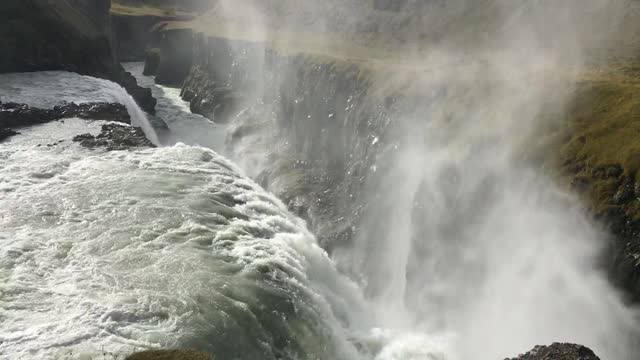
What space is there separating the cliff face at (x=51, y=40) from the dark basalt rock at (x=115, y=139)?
11046mm

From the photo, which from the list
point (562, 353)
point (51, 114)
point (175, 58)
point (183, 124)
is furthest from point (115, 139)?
point (175, 58)

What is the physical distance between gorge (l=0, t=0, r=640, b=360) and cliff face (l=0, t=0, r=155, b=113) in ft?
0.84

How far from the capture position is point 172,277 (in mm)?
13586

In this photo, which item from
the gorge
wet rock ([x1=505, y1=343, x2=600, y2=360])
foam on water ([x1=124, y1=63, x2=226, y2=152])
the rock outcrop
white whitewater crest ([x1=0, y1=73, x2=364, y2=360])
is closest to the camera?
wet rock ([x1=505, y1=343, x2=600, y2=360])

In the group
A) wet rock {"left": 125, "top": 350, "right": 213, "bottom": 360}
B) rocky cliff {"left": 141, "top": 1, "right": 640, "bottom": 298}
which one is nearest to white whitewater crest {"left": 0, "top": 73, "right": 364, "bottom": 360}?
wet rock {"left": 125, "top": 350, "right": 213, "bottom": 360}

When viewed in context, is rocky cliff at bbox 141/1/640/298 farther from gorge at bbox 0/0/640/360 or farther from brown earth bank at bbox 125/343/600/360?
brown earth bank at bbox 125/343/600/360

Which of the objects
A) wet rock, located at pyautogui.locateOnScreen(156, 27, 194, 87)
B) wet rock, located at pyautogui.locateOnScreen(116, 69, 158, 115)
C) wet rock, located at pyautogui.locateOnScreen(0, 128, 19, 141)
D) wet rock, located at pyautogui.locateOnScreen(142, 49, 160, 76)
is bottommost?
wet rock, located at pyautogui.locateOnScreen(0, 128, 19, 141)

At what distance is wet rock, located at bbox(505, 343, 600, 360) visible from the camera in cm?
797

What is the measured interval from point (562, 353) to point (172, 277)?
29.3ft

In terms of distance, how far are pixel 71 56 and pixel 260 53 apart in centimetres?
1160

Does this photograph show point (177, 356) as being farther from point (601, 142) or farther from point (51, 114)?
point (51, 114)

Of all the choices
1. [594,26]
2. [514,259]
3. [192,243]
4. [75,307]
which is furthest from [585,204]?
[594,26]

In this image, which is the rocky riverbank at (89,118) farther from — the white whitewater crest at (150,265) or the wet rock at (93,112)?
the white whitewater crest at (150,265)

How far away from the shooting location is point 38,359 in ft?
33.4
